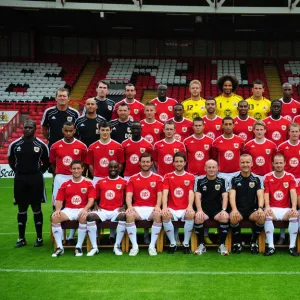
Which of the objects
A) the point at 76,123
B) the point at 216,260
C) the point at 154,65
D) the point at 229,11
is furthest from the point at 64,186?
the point at 154,65

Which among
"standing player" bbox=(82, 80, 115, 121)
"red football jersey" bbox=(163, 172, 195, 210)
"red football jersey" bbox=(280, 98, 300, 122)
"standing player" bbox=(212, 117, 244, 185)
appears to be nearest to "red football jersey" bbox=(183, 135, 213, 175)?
"standing player" bbox=(212, 117, 244, 185)

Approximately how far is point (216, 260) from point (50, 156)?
9.38 ft

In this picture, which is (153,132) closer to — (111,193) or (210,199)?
(111,193)

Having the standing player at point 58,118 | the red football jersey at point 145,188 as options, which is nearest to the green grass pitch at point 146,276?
the red football jersey at point 145,188

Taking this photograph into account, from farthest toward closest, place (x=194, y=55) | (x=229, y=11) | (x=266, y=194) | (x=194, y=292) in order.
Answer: (x=194, y=55) → (x=229, y=11) → (x=266, y=194) → (x=194, y=292)

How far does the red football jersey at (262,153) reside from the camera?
305 inches

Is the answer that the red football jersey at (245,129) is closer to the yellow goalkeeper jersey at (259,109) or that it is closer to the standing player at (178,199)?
the yellow goalkeeper jersey at (259,109)

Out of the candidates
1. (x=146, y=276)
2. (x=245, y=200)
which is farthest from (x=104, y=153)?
(x=146, y=276)

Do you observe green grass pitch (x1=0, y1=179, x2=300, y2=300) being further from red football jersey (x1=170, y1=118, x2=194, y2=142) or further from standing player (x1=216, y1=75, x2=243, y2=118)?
standing player (x1=216, y1=75, x2=243, y2=118)

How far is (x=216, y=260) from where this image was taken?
21.7 ft

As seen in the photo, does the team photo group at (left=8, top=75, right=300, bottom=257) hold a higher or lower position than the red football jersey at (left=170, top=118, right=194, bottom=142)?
lower

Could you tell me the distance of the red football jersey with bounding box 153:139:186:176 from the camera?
310 inches

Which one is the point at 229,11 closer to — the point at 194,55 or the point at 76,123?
the point at 194,55

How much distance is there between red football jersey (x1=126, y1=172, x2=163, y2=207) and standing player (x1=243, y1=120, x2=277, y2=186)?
1414 millimetres
